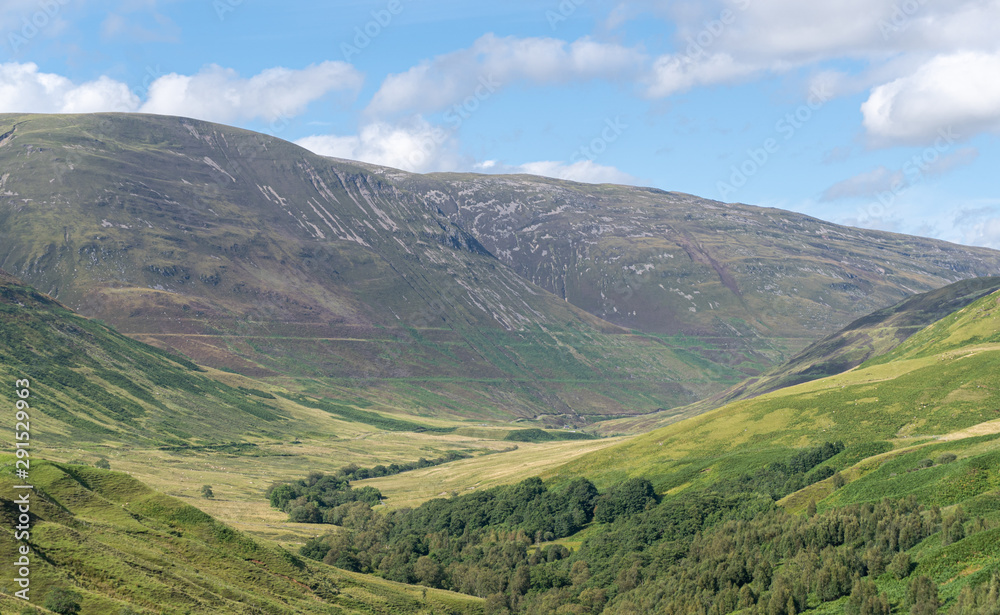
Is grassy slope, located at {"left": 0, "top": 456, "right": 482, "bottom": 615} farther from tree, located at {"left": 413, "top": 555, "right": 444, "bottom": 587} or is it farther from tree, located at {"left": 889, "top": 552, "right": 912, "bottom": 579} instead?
tree, located at {"left": 889, "top": 552, "right": 912, "bottom": 579}

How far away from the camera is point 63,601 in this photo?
2685 inches

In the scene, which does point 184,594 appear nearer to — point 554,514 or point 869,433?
point 554,514

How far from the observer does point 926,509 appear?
85.9 m

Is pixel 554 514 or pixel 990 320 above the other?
pixel 990 320

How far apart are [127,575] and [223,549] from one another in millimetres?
20024

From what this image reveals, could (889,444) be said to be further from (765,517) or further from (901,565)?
(901,565)

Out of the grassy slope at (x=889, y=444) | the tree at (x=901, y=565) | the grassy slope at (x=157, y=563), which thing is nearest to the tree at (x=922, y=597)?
the grassy slope at (x=889, y=444)

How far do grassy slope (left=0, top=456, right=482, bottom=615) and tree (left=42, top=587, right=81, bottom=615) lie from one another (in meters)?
0.88

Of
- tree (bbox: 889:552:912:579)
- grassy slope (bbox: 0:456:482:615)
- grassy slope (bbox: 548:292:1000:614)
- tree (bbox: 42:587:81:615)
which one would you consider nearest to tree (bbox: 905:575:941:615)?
grassy slope (bbox: 548:292:1000:614)

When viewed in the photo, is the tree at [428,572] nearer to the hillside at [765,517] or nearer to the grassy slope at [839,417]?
the hillside at [765,517]

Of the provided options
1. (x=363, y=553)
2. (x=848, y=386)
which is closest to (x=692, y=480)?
(x=848, y=386)

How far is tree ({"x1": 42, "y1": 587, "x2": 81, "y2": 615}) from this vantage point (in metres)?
67.7

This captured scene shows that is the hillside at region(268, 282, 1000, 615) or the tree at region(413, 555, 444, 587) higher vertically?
the hillside at region(268, 282, 1000, 615)

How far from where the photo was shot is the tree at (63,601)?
67688 mm
